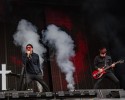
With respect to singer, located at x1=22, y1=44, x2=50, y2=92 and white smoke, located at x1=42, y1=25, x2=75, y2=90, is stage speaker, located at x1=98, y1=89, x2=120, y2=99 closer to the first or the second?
singer, located at x1=22, y1=44, x2=50, y2=92

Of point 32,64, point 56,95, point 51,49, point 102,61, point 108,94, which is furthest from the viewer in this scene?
point 51,49

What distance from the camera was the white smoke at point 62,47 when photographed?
1473cm

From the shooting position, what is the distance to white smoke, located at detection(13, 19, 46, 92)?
14807mm

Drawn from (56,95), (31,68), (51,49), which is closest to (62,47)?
(51,49)

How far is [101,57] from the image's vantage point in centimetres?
1201

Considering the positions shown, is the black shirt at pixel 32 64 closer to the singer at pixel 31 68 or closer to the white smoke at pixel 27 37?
the singer at pixel 31 68

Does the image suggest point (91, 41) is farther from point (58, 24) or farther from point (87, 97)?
point (87, 97)

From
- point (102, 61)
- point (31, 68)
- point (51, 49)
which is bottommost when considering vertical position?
point (31, 68)

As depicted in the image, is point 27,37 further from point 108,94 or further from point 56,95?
point 56,95

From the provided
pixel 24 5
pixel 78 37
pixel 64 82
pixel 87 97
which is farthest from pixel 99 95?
pixel 24 5

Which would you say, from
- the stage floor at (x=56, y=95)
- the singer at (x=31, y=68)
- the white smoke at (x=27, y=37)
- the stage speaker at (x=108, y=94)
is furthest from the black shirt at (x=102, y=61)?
the white smoke at (x=27, y=37)

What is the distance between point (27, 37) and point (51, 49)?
1.13m

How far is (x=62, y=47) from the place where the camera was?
15.1 meters

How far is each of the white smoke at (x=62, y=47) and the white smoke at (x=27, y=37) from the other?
39cm
